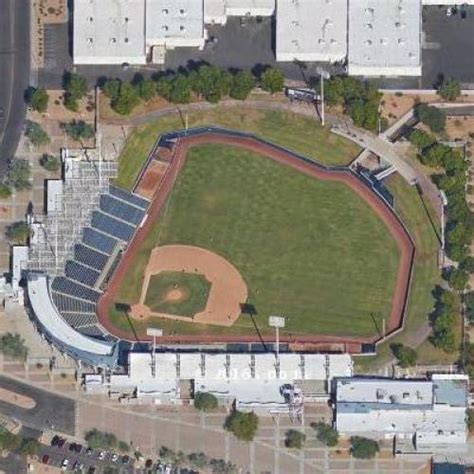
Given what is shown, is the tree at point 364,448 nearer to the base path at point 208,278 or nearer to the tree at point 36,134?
the base path at point 208,278

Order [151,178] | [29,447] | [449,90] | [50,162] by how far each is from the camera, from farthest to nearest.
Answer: [151,178], [50,162], [449,90], [29,447]

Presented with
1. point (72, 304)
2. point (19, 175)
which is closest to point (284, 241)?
point (72, 304)

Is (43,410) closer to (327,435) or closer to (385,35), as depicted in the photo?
(327,435)

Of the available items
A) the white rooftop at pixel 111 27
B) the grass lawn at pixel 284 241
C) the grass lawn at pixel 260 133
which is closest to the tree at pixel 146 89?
the white rooftop at pixel 111 27

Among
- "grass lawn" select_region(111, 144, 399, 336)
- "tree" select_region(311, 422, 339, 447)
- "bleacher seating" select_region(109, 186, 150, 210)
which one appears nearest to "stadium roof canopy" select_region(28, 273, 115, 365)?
"grass lawn" select_region(111, 144, 399, 336)

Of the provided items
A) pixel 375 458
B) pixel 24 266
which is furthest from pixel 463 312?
pixel 24 266

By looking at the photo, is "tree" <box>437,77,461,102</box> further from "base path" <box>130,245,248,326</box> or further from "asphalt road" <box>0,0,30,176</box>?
"asphalt road" <box>0,0,30,176</box>
